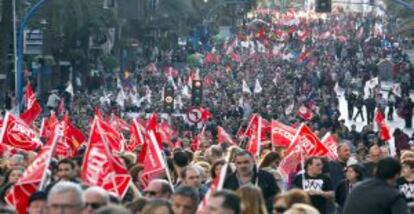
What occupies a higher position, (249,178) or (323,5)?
(249,178)

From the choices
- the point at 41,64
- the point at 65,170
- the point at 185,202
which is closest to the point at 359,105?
the point at 41,64

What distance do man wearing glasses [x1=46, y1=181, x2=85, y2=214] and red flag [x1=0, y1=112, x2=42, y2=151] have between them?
→ 1200cm

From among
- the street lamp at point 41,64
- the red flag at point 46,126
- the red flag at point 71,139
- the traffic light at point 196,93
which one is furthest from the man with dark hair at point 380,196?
the street lamp at point 41,64

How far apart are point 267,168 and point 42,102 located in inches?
1644

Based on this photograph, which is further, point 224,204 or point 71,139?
point 71,139

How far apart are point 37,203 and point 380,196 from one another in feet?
8.29

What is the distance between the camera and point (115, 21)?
67.8 m

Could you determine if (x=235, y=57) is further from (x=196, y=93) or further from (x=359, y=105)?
(x=196, y=93)

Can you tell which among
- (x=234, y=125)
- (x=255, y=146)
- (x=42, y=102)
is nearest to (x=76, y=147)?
(x=255, y=146)

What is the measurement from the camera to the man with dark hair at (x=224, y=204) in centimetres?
1015

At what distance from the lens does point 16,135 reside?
71.2 ft

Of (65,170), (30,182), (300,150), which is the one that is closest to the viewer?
(30,182)

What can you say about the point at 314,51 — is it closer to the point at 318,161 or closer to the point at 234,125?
the point at 234,125

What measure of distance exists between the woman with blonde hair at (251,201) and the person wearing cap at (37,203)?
138 cm
